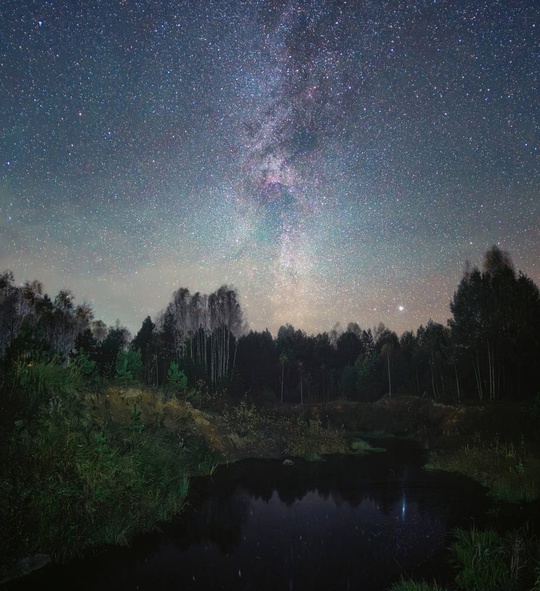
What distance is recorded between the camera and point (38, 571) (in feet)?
28.4

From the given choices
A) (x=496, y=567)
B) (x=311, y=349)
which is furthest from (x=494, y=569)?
(x=311, y=349)

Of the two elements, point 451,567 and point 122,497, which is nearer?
point 451,567

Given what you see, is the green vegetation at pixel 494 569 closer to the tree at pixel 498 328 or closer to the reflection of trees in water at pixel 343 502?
the reflection of trees in water at pixel 343 502

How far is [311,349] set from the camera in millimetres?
86062

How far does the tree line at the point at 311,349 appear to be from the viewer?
4253cm

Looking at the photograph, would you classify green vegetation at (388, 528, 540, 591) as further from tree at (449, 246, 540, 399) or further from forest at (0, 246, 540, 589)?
tree at (449, 246, 540, 399)

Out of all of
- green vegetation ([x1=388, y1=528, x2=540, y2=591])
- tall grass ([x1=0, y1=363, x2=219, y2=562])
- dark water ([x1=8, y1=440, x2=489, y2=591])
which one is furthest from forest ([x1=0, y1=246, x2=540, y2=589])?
green vegetation ([x1=388, y1=528, x2=540, y2=591])

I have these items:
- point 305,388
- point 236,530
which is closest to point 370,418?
point 305,388

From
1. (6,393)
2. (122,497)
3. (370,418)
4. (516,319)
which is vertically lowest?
(370,418)

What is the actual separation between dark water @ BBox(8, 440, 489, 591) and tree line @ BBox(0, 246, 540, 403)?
33.7 feet

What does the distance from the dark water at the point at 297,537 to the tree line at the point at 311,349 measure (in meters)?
10.3

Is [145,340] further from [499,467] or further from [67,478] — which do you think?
[67,478]

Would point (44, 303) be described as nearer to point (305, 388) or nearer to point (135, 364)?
point (135, 364)

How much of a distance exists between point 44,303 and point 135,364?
3765 cm
